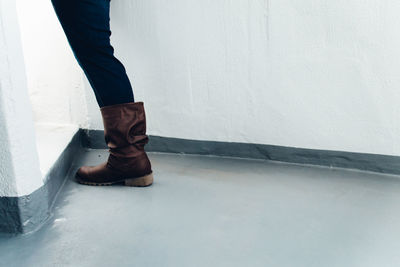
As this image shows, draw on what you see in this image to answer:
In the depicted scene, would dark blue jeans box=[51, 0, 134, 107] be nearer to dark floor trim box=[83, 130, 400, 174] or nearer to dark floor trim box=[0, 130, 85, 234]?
dark floor trim box=[0, 130, 85, 234]

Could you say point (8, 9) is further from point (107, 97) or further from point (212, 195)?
point (212, 195)

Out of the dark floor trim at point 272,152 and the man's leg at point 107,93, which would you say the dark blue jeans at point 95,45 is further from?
the dark floor trim at point 272,152

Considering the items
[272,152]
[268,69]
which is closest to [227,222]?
[272,152]

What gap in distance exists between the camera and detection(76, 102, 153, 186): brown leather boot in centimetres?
150

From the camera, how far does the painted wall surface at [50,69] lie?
192cm

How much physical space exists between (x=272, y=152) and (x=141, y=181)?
532 mm

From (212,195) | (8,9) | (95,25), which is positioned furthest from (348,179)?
(8,9)

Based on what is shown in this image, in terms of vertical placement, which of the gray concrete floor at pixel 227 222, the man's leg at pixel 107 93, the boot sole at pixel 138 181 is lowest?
the gray concrete floor at pixel 227 222

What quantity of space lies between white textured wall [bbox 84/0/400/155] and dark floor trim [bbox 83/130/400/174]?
1.0 inches

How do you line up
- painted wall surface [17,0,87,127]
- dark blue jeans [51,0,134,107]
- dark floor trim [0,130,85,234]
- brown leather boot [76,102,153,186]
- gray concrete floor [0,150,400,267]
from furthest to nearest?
painted wall surface [17,0,87,127] → brown leather boot [76,102,153,186] → dark blue jeans [51,0,134,107] → dark floor trim [0,130,85,234] → gray concrete floor [0,150,400,267]

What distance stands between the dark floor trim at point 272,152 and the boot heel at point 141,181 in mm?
352

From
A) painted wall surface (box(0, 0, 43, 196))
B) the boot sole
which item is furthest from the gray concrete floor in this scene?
painted wall surface (box(0, 0, 43, 196))

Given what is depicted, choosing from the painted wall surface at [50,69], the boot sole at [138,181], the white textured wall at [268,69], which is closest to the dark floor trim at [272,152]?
the white textured wall at [268,69]

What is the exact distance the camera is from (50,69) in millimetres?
1954
